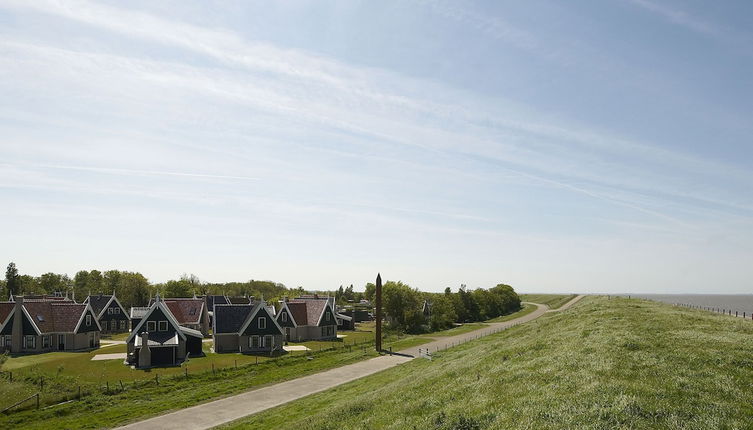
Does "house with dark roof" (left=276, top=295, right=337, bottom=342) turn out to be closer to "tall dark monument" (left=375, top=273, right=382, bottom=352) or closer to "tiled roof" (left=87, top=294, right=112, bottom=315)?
"tall dark monument" (left=375, top=273, right=382, bottom=352)

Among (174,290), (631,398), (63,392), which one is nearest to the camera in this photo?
(631,398)

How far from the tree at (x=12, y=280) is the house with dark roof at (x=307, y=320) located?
105 m

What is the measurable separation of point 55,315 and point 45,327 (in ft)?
9.45

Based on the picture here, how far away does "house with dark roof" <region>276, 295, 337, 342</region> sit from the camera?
79625 millimetres

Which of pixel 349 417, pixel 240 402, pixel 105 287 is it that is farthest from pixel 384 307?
pixel 105 287

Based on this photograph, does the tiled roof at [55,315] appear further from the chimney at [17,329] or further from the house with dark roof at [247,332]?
the house with dark roof at [247,332]

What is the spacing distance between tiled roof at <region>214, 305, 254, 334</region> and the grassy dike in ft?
117

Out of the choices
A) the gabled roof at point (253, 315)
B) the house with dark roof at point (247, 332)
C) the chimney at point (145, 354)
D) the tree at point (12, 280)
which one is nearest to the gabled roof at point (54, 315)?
the house with dark roof at point (247, 332)

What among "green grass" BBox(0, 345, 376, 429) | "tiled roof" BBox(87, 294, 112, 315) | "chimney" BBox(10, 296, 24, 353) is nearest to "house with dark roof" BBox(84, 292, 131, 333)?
"tiled roof" BBox(87, 294, 112, 315)

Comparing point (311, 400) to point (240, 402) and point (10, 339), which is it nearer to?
point (240, 402)

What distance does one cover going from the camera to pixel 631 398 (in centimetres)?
1694

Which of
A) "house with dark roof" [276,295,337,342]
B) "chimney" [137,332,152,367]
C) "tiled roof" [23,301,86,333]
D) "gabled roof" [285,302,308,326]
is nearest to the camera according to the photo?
"chimney" [137,332,152,367]

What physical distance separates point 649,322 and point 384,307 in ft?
230

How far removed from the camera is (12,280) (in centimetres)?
13325
